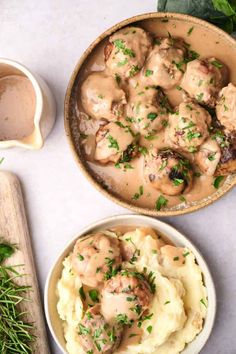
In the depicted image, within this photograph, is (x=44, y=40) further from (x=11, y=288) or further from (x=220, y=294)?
(x=220, y=294)

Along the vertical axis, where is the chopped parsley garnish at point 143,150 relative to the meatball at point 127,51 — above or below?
below

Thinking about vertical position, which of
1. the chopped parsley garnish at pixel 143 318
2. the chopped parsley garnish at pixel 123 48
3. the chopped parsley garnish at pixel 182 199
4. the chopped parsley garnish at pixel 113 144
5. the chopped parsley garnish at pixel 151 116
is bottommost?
the chopped parsley garnish at pixel 143 318

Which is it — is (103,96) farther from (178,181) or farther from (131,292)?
(131,292)

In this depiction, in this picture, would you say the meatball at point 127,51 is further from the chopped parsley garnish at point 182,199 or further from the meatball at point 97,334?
the meatball at point 97,334

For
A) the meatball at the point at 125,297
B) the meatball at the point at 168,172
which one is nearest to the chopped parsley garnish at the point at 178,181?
the meatball at the point at 168,172

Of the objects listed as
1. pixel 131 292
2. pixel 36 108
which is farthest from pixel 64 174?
pixel 131 292

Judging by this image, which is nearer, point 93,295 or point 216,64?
point 216,64
